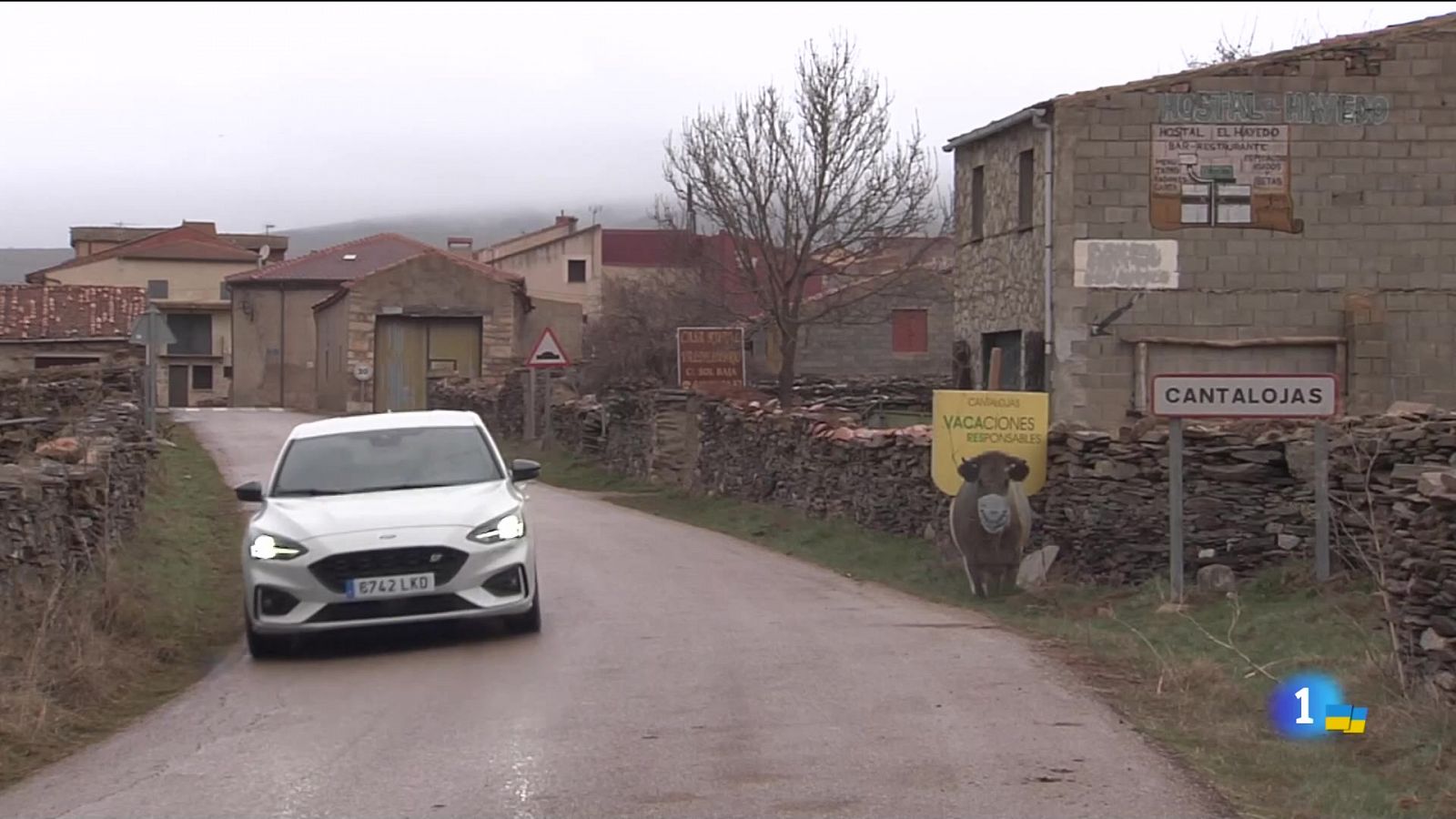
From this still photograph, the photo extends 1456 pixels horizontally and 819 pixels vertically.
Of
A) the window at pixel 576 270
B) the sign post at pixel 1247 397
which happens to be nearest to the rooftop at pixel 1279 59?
the sign post at pixel 1247 397

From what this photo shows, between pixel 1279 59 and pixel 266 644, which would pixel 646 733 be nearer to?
pixel 266 644

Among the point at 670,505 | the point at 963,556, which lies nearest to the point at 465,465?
the point at 963,556

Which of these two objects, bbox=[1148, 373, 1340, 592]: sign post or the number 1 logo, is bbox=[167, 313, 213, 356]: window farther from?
A: the number 1 logo

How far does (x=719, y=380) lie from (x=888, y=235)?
769 cm

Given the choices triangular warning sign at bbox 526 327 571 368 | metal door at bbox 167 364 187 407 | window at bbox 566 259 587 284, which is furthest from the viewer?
window at bbox 566 259 587 284

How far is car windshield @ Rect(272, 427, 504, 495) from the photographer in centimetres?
1141

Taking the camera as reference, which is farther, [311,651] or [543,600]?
[543,600]

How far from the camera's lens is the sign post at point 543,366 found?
95.3 ft

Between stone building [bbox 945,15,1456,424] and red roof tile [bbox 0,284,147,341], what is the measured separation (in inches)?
1098

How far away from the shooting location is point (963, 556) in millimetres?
13773

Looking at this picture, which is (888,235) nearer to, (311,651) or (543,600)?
(543,600)

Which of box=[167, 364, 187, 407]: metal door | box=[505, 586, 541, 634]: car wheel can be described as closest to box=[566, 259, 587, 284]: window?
box=[167, 364, 187, 407]: metal door

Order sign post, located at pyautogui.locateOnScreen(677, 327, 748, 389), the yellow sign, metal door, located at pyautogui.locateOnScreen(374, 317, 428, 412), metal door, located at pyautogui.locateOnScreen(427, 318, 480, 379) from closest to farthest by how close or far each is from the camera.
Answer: the yellow sign → sign post, located at pyautogui.locateOnScreen(677, 327, 748, 389) → metal door, located at pyautogui.locateOnScreen(374, 317, 428, 412) → metal door, located at pyautogui.locateOnScreen(427, 318, 480, 379)

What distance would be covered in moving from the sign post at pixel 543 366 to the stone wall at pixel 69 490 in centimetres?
964
